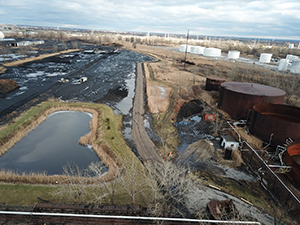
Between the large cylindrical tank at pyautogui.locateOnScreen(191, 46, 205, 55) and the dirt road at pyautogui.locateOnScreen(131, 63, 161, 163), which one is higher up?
the large cylindrical tank at pyautogui.locateOnScreen(191, 46, 205, 55)

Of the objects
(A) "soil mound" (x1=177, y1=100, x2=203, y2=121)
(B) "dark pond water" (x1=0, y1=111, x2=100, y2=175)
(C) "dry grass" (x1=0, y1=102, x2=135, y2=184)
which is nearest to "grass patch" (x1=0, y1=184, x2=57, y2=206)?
(C) "dry grass" (x1=0, y1=102, x2=135, y2=184)

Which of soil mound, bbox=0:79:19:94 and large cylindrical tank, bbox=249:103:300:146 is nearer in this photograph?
large cylindrical tank, bbox=249:103:300:146

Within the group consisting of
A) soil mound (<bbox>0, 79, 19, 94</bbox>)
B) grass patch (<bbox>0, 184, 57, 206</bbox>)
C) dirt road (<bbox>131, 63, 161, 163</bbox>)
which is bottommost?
grass patch (<bbox>0, 184, 57, 206</bbox>)

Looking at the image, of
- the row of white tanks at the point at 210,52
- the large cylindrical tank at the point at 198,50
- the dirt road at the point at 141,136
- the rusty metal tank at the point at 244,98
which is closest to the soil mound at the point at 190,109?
the rusty metal tank at the point at 244,98

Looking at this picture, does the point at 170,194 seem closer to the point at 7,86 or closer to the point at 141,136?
the point at 141,136

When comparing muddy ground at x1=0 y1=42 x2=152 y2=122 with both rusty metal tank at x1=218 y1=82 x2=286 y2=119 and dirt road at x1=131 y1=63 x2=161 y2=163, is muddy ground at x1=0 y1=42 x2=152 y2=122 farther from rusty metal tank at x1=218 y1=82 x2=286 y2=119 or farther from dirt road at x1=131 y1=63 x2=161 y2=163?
rusty metal tank at x1=218 y1=82 x2=286 y2=119

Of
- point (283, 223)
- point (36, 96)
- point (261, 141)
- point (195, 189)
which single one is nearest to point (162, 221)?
point (195, 189)

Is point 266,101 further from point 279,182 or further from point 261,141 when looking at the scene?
point 279,182
